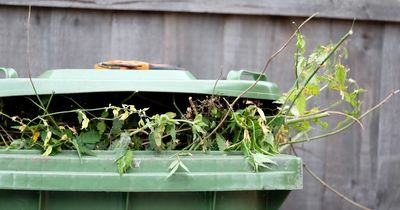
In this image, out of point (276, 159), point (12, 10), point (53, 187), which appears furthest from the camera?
point (12, 10)

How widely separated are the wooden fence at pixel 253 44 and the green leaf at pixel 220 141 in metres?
1.21

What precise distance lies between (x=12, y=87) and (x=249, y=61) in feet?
5.08

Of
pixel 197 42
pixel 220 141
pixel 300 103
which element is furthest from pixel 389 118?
pixel 220 141

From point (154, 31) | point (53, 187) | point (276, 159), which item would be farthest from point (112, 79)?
point (154, 31)

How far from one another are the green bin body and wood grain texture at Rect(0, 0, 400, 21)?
1.29m

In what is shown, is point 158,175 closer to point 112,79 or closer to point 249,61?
point 112,79

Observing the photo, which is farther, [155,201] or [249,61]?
[249,61]

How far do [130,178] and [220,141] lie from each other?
0.36 metres

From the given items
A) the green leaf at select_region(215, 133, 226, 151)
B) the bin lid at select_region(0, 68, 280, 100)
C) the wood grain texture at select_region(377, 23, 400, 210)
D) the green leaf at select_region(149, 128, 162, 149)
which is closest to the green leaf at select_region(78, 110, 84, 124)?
the bin lid at select_region(0, 68, 280, 100)

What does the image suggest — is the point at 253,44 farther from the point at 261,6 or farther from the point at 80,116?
the point at 80,116

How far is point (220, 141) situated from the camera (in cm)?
192

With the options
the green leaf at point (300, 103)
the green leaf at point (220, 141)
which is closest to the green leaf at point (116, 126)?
the green leaf at point (220, 141)

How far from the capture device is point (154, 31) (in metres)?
3.11

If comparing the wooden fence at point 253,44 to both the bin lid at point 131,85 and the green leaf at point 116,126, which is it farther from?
the green leaf at point 116,126
